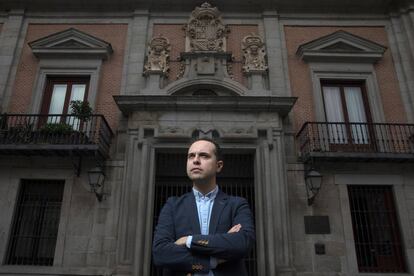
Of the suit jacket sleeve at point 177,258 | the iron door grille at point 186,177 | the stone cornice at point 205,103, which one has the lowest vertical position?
the suit jacket sleeve at point 177,258

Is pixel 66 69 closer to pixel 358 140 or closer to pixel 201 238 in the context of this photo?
pixel 358 140

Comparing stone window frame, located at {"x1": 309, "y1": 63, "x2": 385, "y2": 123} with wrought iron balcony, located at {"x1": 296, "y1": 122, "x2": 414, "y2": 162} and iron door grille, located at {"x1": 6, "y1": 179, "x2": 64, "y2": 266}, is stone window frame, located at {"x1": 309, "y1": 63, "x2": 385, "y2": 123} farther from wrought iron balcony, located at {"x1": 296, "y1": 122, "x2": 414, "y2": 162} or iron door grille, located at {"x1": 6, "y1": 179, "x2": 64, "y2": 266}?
iron door grille, located at {"x1": 6, "y1": 179, "x2": 64, "y2": 266}

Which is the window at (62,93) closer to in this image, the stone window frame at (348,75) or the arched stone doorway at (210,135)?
the arched stone doorway at (210,135)

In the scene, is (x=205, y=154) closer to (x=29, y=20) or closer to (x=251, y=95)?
(x=251, y=95)

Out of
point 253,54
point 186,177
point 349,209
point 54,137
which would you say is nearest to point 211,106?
point 186,177

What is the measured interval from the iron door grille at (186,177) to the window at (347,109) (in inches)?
108

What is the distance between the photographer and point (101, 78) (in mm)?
10492

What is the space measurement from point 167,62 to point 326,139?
17.7ft

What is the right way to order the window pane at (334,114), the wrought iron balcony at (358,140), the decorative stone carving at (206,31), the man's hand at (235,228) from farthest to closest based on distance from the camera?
the decorative stone carving at (206,31) < the window pane at (334,114) < the wrought iron balcony at (358,140) < the man's hand at (235,228)

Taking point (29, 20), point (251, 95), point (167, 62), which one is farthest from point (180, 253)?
point (29, 20)

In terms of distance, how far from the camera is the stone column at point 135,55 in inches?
402

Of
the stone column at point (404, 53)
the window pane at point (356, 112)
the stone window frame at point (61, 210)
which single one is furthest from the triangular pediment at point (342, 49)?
the stone window frame at point (61, 210)

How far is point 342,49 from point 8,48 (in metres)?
10.9

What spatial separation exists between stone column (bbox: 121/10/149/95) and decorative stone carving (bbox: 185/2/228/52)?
1478 mm
